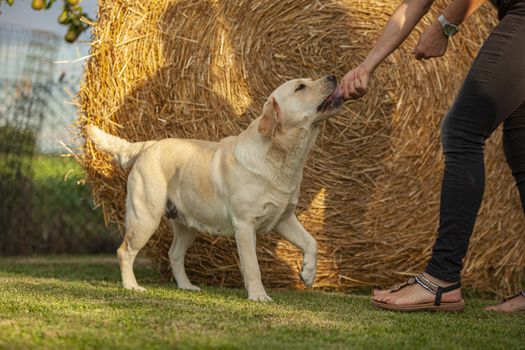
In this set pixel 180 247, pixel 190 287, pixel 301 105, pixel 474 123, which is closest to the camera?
pixel 474 123

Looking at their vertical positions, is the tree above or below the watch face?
below

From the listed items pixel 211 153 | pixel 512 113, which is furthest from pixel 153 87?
pixel 512 113

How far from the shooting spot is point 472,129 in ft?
9.81

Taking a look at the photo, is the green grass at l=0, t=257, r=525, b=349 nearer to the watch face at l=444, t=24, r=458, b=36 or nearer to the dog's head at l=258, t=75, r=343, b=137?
the dog's head at l=258, t=75, r=343, b=137

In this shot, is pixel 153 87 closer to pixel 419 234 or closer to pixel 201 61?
pixel 201 61

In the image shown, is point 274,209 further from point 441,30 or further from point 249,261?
point 441,30

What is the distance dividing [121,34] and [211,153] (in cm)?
92

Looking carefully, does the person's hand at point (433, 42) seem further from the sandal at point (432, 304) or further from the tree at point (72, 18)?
the tree at point (72, 18)

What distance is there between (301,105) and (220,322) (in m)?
1.30

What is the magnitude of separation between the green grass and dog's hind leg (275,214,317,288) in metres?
0.11

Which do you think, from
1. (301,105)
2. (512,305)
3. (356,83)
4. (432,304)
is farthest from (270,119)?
(512,305)

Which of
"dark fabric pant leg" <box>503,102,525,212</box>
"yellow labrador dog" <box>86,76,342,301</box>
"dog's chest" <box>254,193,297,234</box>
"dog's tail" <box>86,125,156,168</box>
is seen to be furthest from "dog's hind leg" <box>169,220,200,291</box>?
"dark fabric pant leg" <box>503,102,525,212</box>

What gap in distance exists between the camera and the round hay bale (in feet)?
13.8

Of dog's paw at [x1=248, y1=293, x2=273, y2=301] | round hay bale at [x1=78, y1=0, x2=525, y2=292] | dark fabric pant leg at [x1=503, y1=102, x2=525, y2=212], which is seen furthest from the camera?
round hay bale at [x1=78, y1=0, x2=525, y2=292]
